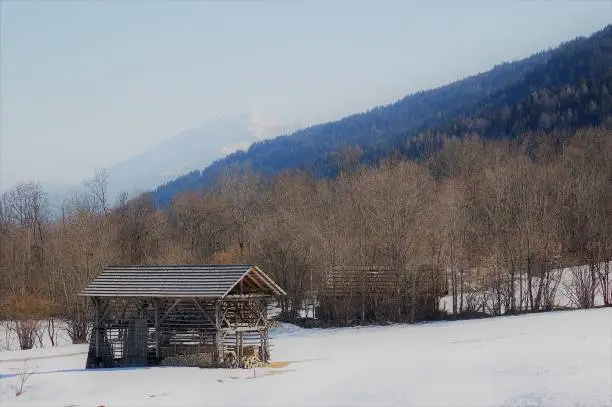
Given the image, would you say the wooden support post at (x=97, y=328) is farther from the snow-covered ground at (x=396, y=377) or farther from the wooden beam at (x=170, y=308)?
the wooden beam at (x=170, y=308)

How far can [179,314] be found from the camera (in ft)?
106

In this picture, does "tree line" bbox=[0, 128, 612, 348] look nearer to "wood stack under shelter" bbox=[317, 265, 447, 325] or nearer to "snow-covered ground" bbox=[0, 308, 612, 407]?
"wood stack under shelter" bbox=[317, 265, 447, 325]

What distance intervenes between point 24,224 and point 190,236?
19.3 metres

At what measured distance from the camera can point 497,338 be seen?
3141cm

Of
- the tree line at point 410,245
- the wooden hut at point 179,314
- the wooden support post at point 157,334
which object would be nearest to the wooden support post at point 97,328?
the wooden hut at point 179,314

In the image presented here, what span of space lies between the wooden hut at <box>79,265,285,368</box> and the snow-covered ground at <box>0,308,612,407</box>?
5.62ft

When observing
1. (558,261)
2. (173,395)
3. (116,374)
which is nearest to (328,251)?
(558,261)

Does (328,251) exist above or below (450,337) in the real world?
above

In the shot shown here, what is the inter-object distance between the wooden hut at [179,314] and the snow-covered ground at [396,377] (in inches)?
67.4

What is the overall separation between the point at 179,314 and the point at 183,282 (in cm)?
167

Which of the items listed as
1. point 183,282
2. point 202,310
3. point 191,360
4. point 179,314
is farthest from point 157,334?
point 183,282

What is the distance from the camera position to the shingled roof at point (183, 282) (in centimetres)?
3088

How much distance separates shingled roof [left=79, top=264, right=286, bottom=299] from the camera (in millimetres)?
30875

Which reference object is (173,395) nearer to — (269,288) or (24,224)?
(269,288)
